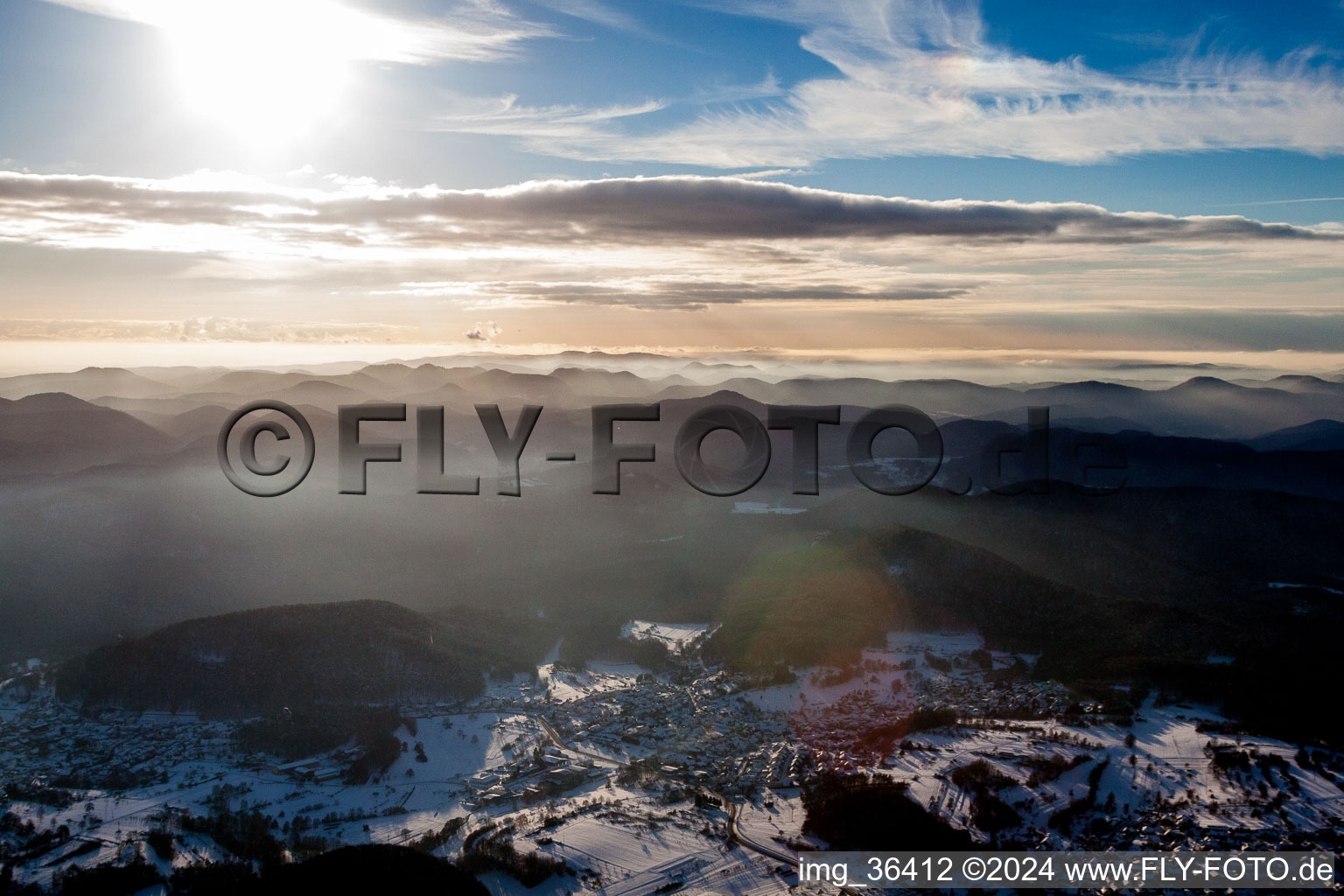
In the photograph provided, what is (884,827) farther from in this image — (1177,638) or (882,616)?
(1177,638)

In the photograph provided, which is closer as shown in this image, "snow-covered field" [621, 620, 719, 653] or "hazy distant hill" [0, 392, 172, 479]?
"snow-covered field" [621, 620, 719, 653]

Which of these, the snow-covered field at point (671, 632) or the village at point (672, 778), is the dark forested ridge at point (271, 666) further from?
the snow-covered field at point (671, 632)

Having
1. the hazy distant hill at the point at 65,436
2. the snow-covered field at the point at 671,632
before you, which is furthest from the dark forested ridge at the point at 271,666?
the hazy distant hill at the point at 65,436

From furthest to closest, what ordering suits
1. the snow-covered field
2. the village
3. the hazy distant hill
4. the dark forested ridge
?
the hazy distant hill < the snow-covered field < the dark forested ridge < the village

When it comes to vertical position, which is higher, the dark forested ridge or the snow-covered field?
the dark forested ridge

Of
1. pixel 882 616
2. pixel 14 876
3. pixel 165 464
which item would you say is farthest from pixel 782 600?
pixel 165 464

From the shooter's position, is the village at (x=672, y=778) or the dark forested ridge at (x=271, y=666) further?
the dark forested ridge at (x=271, y=666)

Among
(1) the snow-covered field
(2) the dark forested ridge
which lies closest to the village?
(2) the dark forested ridge

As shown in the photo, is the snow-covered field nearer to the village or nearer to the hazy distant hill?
the village

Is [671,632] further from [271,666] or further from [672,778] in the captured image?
[672,778]

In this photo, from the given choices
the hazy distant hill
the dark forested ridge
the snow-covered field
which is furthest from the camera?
the hazy distant hill

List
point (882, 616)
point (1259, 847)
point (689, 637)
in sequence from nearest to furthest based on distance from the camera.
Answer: point (1259, 847) → point (882, 616) → point (689, 637)
